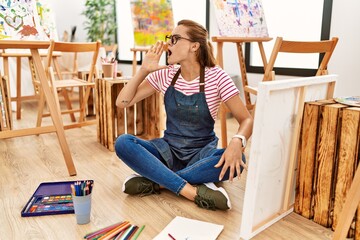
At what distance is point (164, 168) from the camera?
149cm

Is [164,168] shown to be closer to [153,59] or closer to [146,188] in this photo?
[146,188]

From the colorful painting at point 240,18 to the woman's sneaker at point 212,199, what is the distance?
1206 millimetres

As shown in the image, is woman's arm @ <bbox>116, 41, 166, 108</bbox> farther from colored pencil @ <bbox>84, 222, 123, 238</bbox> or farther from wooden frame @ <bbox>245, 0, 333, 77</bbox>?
wooden frame @ <bbox>245, 0, 333, 77</bbox>

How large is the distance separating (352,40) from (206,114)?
160 centimetres

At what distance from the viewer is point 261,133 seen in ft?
3.60

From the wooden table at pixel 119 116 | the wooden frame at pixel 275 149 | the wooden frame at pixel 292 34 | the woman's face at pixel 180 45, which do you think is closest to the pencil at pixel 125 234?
the wooden frame at pixel 275 149

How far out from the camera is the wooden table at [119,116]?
91.4 inches

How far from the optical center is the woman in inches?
58.4

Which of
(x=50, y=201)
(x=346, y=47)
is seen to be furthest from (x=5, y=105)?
(x=346, y=47)

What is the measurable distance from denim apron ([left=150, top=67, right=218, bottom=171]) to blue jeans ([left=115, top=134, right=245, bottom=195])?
84 millimetres

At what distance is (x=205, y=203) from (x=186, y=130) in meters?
0.37

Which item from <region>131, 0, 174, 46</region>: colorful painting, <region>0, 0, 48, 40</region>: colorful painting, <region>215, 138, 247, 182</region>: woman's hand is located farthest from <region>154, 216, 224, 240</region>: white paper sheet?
<region>131, 0, 174, 46</region>: colorful painting

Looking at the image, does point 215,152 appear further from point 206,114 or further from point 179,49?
point 179,49

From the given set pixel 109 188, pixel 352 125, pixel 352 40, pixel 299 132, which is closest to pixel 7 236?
pixel 109 188
